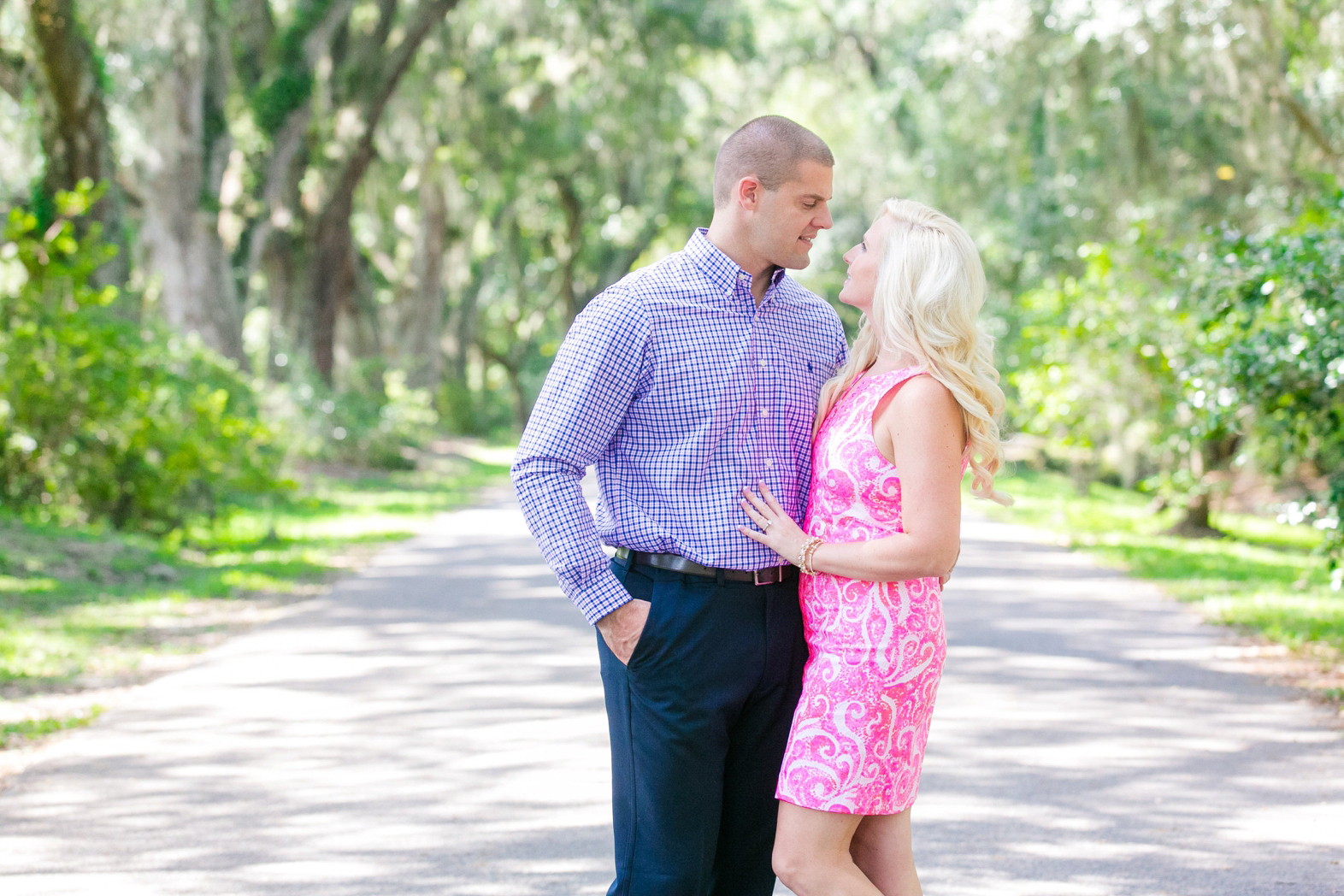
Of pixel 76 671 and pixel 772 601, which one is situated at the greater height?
pixel 772 601

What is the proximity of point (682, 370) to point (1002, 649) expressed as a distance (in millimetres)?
5836

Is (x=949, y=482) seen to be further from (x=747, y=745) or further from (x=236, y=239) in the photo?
(x=236, y=239)

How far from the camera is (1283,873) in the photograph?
4.29 m

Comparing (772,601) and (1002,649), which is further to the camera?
(1002,649)

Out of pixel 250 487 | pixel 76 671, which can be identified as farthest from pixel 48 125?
pixel 76 671

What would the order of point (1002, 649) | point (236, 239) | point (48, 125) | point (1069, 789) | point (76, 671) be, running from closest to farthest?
1. point (1069, 789)
2. point (76, 671)
3. point (1002, 649)
4. point (48, 125)
5. point (236, 239)

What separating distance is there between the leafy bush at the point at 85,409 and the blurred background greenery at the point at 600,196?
0.03 m

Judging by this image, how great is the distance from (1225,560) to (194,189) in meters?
13.1

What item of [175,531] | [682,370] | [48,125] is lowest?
[175,531]

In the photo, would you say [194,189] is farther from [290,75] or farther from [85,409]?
[85,409]

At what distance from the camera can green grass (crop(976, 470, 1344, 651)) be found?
29.6ft

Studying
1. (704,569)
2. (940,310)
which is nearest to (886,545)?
(704,569)

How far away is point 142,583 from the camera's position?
10.3 meters

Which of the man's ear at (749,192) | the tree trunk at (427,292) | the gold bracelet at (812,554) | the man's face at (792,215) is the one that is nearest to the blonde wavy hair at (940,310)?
the man's face at (792,215)
